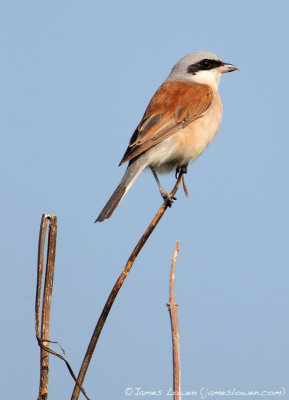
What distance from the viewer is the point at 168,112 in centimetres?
419

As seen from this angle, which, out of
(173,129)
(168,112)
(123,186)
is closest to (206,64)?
(168,112)

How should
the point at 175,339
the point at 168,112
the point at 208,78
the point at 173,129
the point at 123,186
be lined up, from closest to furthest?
the point at 175,339
the point at 123,186
the point at 173,129
the point at 168,112
the point at 208,78

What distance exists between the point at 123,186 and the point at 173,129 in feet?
2.63

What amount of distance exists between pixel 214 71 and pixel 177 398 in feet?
12.8

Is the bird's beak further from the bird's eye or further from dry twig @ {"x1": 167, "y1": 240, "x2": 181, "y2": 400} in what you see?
dry twig @ {"x1": 167, "y1": 240, "x2": 181, "y2": 400}

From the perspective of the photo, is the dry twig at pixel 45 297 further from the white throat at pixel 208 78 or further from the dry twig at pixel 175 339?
the white throat at pixel 208 78

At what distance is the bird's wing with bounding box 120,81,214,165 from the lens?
394 centimetres

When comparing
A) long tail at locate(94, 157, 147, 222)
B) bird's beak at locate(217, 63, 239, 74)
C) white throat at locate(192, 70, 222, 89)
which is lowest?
long tail at locate(94, 157, 147, 222)

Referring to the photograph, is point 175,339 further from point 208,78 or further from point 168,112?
point 208,78

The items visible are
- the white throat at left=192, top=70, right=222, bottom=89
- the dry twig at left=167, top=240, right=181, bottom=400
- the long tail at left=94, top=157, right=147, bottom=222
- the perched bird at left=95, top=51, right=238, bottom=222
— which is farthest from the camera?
the white throat at left=192, top=70, right=222, bottom=89

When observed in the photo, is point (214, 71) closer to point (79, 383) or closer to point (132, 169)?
point (132, 169)

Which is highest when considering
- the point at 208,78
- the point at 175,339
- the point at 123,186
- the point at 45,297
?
the point at 208,78

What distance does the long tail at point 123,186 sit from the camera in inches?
118

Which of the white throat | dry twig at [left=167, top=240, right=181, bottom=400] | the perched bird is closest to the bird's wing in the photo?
the perched bird
